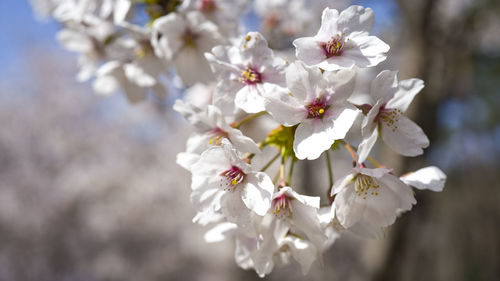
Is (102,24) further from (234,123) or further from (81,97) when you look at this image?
(81,97)

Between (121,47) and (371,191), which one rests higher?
(121,47)

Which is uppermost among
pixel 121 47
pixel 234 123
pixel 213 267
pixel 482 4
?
pixel 121 47

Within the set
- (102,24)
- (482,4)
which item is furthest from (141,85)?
(482,4)

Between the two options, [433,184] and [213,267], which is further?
[213,267]

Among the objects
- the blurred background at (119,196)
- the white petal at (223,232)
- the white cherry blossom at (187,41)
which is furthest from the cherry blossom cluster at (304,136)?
the blurred background at (119,196)

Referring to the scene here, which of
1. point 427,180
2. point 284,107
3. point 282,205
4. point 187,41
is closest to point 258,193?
point 282,205
